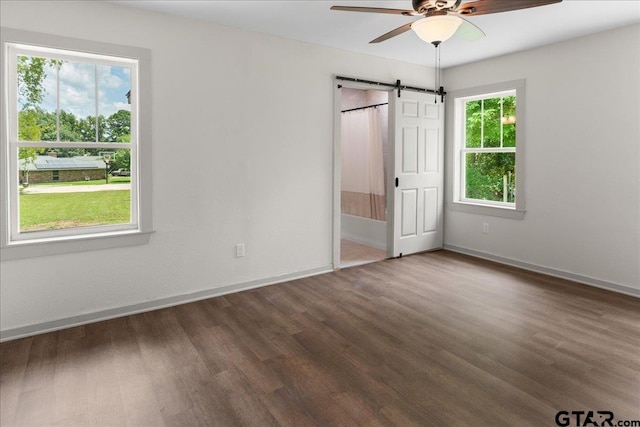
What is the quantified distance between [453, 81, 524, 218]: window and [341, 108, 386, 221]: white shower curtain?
→ 1102mm

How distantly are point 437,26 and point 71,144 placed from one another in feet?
9.45

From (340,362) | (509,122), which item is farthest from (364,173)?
(340,362)

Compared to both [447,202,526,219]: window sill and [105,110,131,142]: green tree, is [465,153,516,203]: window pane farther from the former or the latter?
[105,110,131,142]: green tree

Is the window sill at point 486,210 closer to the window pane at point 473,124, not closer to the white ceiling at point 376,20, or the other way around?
the window pane at point 473,124

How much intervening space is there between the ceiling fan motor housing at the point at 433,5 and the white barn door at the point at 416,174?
8.71 ft

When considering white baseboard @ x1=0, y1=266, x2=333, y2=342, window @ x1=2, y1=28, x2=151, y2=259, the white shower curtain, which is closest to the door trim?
white baseboard @ x1=0, y1=266, x2=333, y2=342

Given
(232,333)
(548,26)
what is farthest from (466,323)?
(548,26)

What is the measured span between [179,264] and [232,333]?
997mm

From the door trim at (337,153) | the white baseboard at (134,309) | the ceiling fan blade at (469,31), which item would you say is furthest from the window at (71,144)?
the ceiling fan blade at (469,31)

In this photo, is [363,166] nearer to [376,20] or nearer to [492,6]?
[376,20]

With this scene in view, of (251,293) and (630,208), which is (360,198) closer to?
(251,293)

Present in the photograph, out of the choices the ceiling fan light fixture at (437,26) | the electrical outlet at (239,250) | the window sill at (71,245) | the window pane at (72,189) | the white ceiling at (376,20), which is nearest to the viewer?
the ceiling fan light fixture at (437,26)

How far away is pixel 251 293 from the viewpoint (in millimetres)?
3885

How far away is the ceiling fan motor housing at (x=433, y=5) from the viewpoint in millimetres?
2328
